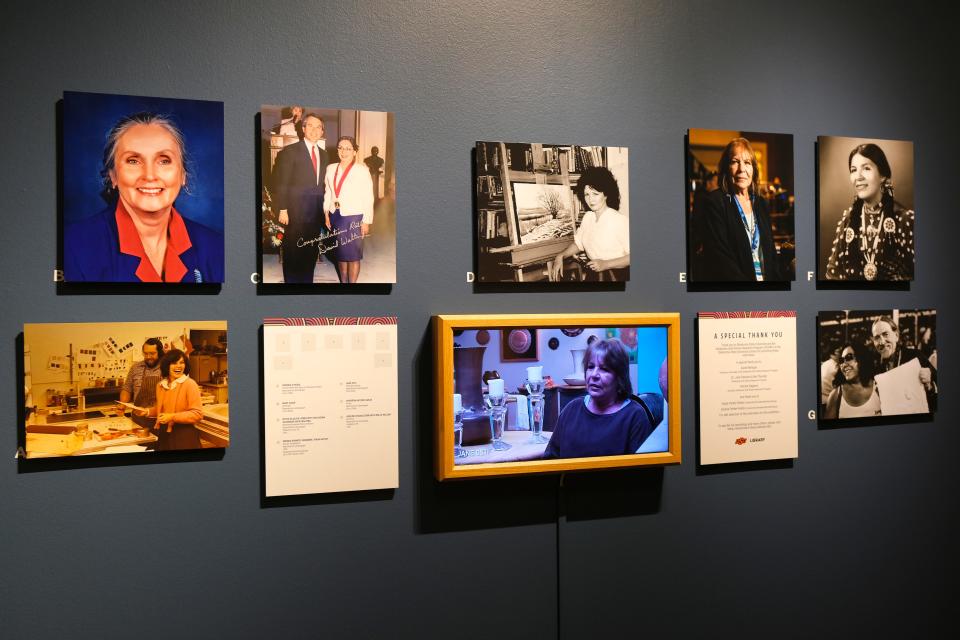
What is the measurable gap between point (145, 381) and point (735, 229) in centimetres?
162

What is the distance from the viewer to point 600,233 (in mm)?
2008

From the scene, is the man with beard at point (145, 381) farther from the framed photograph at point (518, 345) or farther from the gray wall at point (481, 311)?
the framed photograph at point (518, 345)

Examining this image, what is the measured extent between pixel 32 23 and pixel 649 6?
157cm

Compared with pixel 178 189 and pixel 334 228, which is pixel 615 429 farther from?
pixel 178 189

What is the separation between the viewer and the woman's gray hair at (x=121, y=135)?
1.71 m

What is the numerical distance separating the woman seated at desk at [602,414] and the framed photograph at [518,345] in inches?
5.8

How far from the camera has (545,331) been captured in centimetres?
192

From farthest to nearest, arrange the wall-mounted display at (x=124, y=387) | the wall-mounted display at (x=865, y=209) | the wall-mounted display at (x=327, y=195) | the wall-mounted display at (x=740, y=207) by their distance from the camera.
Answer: the wall-mounted display at (x=865, y=209)
the wall-mounted display at (x=740, y=207)
the wall-mounted display at (x=327, y=195)
the wall-mounted display at (x=124, y=387)

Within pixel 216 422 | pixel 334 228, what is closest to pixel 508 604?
pixel 216 422

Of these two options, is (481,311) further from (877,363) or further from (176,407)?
(877,363)

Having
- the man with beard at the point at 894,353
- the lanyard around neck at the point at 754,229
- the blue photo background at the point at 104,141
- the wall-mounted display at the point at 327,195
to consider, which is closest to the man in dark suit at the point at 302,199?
the wall-mounted display at the point at 327,195

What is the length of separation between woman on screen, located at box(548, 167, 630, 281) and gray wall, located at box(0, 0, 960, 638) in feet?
0.23

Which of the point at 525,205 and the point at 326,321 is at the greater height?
the point at 525,205

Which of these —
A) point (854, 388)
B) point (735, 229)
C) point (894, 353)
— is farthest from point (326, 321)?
point (894, 353)
